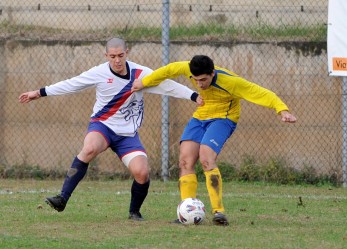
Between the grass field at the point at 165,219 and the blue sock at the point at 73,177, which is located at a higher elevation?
the blue sock at the point at 73,177

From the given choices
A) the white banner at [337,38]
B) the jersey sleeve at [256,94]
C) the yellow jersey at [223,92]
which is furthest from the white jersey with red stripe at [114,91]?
the white banner at [337,38]

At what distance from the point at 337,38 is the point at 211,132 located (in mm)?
4519

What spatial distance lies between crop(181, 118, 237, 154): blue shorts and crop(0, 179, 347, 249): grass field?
0.77 meters

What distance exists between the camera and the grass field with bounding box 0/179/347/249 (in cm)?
767

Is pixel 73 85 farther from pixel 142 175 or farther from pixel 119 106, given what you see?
pixel 142 175

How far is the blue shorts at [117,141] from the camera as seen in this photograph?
920cm

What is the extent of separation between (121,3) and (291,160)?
3.60 m

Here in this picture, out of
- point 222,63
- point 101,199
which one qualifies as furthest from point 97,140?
point 222,63

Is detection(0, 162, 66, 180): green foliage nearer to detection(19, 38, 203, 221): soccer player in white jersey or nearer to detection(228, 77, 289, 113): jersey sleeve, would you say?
detection(19, 38, 203, 221): soccer player in white jersey

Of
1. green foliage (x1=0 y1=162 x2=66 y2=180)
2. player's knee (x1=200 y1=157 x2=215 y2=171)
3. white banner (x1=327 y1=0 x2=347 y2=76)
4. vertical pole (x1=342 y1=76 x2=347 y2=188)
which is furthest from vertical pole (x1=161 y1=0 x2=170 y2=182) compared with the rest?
player's knee (x1=200 y1=157 x2=215 y2=171)

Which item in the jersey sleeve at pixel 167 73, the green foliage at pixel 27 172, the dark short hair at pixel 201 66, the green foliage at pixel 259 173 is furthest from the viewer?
the green foliage at pixel 27 172

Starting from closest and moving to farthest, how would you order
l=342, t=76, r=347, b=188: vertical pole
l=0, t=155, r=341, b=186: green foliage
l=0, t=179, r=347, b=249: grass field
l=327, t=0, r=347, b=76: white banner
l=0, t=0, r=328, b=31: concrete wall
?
l=0, t=179, r=347, b=249: grass field < l=327, t=0, r=347, b=76: white banner < l=342, t=76, r=347, b=188: vertical pole < l=0, t=155, r=341, b=186: green foliage < l=0, t=0, r=328, b=31: concrete wall

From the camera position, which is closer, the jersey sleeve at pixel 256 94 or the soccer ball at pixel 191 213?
the jersey sleeve at pixel 256 94

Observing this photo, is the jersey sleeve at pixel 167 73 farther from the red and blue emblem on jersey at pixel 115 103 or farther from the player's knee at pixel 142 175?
the player's knee at pixel 142 175
